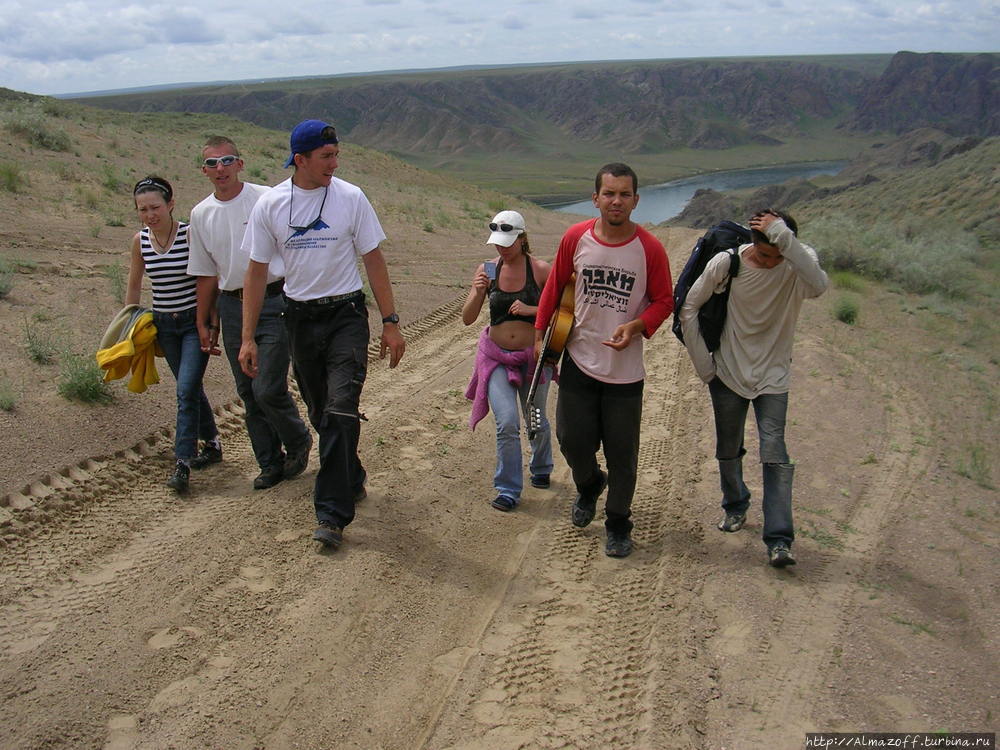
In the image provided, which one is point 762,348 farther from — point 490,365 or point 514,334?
point 490,365

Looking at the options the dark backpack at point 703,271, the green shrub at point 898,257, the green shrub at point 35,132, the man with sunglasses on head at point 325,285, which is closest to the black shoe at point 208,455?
the man with sunglasses on head at point 325,285

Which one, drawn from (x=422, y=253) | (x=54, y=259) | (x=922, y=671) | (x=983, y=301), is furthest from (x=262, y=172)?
(x=922, y=671)

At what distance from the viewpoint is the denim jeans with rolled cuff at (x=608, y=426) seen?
4.98 metres

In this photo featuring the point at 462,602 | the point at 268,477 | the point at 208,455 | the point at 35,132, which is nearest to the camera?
the point at 462,602

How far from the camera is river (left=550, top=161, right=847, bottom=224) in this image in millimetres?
52438

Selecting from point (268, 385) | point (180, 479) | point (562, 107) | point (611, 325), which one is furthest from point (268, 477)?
point (562, 107)

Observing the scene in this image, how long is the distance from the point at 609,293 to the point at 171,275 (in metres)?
3.00

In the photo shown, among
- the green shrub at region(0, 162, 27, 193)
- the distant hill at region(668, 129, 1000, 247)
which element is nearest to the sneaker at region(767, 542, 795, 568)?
the green shrub at region(0, 162, 27, 193)

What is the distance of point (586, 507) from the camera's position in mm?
5598

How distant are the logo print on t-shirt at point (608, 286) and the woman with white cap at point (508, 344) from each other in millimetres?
754

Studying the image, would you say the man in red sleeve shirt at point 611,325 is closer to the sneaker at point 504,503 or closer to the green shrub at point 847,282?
the sneaker at point 504,503

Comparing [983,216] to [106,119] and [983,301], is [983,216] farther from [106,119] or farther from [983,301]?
[106,119]

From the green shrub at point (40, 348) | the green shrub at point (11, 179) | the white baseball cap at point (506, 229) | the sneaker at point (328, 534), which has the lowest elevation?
the sneaker at point (328, 534)

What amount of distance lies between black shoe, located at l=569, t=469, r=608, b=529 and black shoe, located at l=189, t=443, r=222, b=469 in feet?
8.67
